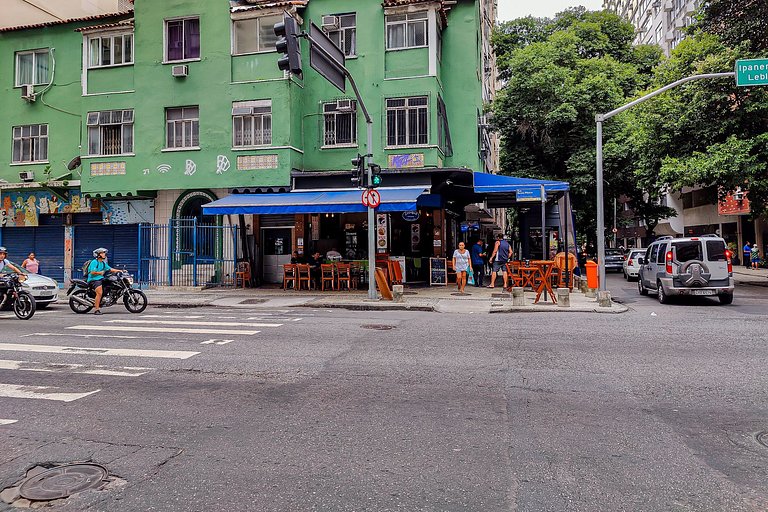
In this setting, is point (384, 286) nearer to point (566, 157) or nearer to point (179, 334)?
point (179, 334)

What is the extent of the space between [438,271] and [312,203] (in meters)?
5.81

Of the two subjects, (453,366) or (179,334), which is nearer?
(453,366)

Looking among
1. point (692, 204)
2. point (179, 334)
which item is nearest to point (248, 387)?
point (179, 334)

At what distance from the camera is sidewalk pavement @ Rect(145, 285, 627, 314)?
14.5m

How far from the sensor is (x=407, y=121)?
20.0 metres

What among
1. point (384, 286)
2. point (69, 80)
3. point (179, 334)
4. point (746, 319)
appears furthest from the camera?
point (69, 80)

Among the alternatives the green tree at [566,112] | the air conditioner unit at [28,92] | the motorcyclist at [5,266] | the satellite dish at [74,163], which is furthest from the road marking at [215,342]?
the green tree at [566,112]

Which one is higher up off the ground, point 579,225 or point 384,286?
point 579,225

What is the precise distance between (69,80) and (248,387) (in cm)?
2262

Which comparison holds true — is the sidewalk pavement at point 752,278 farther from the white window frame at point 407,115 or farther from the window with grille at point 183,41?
the window with grille at point 183,41

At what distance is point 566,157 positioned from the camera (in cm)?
3150

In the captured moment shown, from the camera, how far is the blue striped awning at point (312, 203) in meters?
17.0

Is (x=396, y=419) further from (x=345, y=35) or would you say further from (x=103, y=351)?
(x=345, y=35)

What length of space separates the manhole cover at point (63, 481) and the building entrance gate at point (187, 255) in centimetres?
1708
